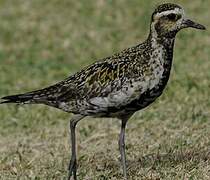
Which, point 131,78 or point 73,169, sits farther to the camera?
point 73,169

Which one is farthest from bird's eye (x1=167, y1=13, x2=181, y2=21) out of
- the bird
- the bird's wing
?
the bird's wing

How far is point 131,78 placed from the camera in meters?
7.65

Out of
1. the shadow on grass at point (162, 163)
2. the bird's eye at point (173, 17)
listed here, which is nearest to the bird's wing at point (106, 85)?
the bird's eye at point (173, 17)

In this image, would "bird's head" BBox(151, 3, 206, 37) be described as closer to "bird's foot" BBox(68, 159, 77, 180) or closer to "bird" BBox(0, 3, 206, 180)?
"bird" BBox(0, 3, 206, 180)

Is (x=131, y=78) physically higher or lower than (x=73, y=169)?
higher

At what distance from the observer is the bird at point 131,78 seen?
761cm

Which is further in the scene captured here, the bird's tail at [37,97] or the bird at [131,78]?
the bird's tail at [37,97]

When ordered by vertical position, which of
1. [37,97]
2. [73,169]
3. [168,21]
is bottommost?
[73,169]

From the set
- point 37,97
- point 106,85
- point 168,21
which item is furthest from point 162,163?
point 168,21

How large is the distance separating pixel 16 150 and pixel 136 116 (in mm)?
2220

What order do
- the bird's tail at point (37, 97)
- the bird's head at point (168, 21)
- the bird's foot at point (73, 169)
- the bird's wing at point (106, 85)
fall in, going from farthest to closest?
the bird's tail at point (37, 97) → the bird's foot at point (73, 169) → the bird's head at point (168, 21) → the bird's wing at point (106, 85)

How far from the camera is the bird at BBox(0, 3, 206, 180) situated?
7605 millimetres

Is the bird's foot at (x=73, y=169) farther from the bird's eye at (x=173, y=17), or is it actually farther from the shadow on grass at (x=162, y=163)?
the bird's eye at (x=173, y=17)

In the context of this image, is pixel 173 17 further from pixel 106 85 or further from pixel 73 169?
pixel 73 169
